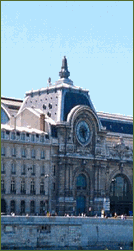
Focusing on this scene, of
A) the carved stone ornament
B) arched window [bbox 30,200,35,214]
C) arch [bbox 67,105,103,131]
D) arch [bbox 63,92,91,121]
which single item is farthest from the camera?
the carved stone ornament

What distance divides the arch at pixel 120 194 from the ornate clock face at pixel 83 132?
10268 mm

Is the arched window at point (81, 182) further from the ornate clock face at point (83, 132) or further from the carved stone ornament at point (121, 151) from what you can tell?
the carved stone ornament at point (121, 151)

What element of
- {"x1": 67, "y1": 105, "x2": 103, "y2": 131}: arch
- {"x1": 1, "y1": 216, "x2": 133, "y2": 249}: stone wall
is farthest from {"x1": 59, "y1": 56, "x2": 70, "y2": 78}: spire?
{"x1": 1, "y1": 216, "x2": 133, "y2": 249}: stone wall

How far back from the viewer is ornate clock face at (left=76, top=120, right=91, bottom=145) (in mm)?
134225

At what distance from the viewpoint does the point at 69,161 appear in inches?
5217

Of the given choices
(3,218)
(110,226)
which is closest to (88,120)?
(110,226)

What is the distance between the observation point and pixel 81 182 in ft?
443

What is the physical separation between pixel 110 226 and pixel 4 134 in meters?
20.4

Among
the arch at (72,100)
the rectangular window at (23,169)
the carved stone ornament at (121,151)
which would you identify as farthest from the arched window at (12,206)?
the carved stone ornament at (121,151)

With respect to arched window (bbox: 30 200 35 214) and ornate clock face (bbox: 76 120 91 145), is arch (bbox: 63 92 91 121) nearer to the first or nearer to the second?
ornate clock face (bbox: 76 120 91 145)

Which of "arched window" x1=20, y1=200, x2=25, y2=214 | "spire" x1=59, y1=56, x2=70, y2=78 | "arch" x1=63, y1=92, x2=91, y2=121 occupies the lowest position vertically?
"arched window" x1=20, y1=200, x2=25, y2=214

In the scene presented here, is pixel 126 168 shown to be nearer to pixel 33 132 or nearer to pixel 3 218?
pixel 33 132

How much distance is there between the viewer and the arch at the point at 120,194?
5605 inches

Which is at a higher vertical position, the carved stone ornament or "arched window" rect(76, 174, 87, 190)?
the carved stone ornament
